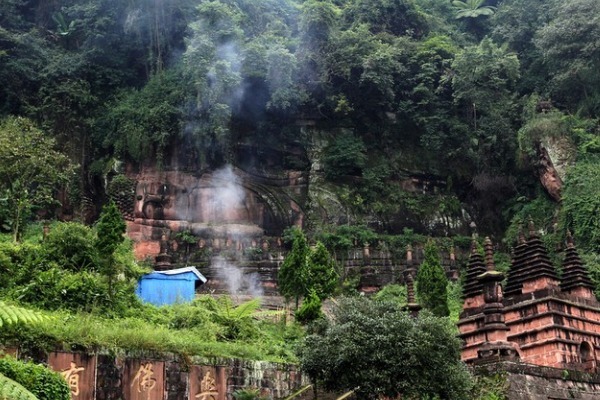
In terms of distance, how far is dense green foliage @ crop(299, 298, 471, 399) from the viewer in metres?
13.7

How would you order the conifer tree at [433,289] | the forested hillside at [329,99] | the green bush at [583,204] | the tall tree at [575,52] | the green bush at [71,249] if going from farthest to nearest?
the forested hillside at [329,99], the tall tree at [575,52], the green bush at [583,204], the conifer tree at [433,289], the green bush at [71,249]

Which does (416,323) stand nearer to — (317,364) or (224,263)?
(317,364)

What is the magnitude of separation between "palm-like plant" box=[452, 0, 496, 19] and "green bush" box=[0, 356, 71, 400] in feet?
128

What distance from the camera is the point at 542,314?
20.8 m

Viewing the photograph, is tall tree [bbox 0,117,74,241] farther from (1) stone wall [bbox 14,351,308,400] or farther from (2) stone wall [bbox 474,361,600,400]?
(2) stone wall [bbox 474,361,600,400]

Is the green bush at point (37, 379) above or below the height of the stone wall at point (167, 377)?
below

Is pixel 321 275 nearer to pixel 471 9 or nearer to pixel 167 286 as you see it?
pixel 167 286

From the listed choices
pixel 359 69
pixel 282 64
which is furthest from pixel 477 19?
pixel 282 64

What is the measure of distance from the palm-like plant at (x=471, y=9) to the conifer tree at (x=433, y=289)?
2209 centimetres

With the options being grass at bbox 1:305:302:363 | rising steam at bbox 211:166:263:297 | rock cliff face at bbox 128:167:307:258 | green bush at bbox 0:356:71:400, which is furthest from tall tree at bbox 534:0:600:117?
green bush at bbox 0:356:71:400

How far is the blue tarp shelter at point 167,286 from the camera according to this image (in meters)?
22.5

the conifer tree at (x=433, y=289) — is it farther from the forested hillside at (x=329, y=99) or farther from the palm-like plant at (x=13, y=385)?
the palm-like plant at (x=13, y=385)

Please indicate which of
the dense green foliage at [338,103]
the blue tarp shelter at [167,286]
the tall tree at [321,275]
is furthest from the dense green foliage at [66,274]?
the dense green foliage at [338,103]

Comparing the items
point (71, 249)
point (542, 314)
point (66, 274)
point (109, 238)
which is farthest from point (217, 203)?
point (66, 274)
